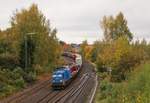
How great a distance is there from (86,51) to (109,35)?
49.8m

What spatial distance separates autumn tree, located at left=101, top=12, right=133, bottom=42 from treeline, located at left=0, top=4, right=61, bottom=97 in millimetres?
29500

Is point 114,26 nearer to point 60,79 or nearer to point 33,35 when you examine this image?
point 33,35

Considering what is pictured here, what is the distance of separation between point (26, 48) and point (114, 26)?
184ft

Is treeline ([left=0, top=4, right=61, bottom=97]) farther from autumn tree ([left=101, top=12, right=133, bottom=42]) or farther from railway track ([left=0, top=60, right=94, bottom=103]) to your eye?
autumn tree ([left=101, top=12, right=133, bottom=42])

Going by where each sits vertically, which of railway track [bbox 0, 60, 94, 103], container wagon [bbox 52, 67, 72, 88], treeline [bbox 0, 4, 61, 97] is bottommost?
railway track [bbox 0, 60, 94, 103]

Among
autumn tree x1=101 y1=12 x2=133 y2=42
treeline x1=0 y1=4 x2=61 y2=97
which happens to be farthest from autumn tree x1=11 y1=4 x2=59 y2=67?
autumn tree x1=101 y1=12 x2=133 y2=42

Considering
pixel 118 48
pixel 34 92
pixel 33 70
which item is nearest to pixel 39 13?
pixel 33 70

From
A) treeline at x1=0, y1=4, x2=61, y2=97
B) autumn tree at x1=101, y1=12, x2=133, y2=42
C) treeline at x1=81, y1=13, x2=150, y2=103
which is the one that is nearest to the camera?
treeline at x1=81, y1=13, x2=150, y2=103

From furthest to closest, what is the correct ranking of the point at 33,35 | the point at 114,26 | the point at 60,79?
the point at 114,26
the point at 33,35
the point at 60,79

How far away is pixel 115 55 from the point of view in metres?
68.9

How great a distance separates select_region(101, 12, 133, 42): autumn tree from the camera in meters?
115

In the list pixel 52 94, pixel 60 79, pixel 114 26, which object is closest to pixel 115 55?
pixel 60 79

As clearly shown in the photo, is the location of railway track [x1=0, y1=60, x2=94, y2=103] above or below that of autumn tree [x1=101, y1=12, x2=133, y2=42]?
below

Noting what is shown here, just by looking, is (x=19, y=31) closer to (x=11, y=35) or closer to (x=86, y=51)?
(x=11, y=35)
